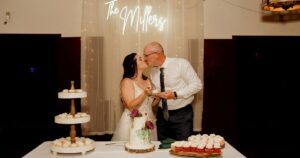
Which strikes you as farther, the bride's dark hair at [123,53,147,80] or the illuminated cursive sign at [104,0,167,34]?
the illuminated cursive sign at [104,0,167,34]

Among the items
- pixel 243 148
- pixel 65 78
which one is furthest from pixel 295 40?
pixel 65 78

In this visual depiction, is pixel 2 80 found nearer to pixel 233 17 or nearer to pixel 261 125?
pixel 233 17

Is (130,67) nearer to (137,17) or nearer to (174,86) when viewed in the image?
(174,86)

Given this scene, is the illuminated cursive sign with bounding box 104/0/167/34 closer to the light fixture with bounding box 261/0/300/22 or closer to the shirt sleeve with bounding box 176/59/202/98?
the shirt sleeve with bounding box 176/59/202/98

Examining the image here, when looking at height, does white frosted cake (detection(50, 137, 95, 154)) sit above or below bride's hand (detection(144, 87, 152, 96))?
below

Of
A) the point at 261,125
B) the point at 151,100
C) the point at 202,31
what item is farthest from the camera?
the point at 261,125

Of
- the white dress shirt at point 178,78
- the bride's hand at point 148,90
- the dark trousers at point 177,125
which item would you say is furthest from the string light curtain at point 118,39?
the bride's hand at point 148,90

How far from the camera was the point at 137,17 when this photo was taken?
503cm

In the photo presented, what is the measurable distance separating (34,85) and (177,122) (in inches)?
95.9

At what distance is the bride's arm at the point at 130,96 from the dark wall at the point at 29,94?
1.56 meters

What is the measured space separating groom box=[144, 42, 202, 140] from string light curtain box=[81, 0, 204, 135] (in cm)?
71

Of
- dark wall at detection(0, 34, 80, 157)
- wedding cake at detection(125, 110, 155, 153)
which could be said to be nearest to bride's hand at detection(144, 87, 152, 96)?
wedding cake at detection(125, 110, 155, 153)

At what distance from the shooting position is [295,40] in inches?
212

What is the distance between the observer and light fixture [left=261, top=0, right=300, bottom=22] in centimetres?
425
